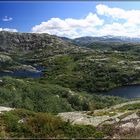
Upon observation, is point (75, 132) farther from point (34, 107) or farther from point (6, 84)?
point (6, 84)

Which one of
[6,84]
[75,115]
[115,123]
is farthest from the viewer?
[6,84]

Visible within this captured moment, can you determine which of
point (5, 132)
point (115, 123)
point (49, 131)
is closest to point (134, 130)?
point (115, 123)

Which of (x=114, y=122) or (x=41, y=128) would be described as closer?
(x=41, y=128)

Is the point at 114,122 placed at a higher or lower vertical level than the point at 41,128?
lower

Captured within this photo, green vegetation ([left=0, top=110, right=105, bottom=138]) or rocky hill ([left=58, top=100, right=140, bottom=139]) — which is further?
rocky hill ([left=58, top=100, right=140, bottom=139])

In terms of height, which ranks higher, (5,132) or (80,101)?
(5,132)

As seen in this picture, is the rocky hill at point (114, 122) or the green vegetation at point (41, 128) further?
the rocky hill at point (114, 122)

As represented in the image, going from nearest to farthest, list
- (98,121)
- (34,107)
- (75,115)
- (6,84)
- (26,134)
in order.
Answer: (26,134), (98,121), (75,115), (34,107), (6,84)

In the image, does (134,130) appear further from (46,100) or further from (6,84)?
(6,84)

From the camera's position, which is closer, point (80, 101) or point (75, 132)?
point (75, 132)
